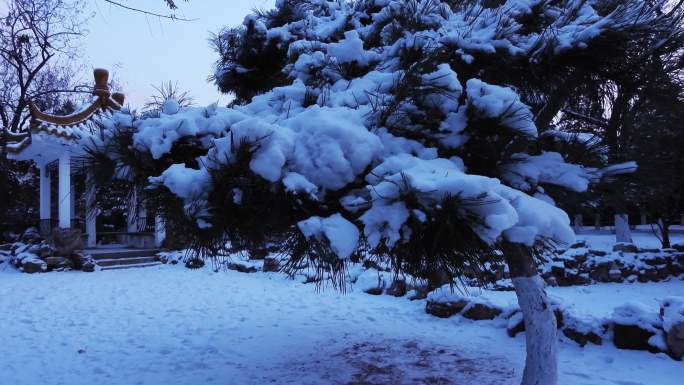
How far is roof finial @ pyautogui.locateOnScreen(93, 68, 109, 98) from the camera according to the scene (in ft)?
36.3

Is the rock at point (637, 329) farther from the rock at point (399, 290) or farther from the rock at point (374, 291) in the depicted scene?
the rock at point (374, 291)

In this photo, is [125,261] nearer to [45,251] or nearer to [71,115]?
[45,251]

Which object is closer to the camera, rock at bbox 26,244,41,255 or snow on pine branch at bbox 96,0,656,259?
snow on pine branch at bbox 96,0,656,259

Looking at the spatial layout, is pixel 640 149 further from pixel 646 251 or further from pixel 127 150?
pixel 646 251

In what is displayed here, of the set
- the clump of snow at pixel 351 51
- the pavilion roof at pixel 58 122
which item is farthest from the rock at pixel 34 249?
the clump of snow at pixel 351 51

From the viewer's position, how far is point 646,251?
9.60 m

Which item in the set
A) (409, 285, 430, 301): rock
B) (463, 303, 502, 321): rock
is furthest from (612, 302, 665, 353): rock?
(409, 285, 430, 301): rock

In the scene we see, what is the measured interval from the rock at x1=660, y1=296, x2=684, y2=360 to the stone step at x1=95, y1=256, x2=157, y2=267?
10.2 metres

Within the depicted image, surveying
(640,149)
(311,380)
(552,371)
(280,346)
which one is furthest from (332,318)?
(640,149)

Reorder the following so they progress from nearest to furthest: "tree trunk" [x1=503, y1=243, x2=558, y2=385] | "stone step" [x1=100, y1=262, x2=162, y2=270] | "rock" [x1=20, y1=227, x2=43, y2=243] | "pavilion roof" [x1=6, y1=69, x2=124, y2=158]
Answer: "tree trunk" [x1=503, y1=243, x2=558, y2=385] → "pavilion roof" [x1=6, y1=69, x2=124, y2=158] → "stone step" [x1=100, y1=262, x2=162, y2=270] → "rock" [x1=20, y1=227, x2=43, y2=243]

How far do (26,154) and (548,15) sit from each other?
12.6 m

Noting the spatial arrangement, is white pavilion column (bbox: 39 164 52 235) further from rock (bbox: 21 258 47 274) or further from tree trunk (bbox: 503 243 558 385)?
tree trunk (bbox: 503 243 558 385)

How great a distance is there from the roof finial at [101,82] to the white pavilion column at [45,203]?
2.84 meters

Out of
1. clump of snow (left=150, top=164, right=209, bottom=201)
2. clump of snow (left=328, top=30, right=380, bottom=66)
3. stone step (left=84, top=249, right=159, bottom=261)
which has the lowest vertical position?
stone step (left=84, top=249, right=159, bottom=261)
